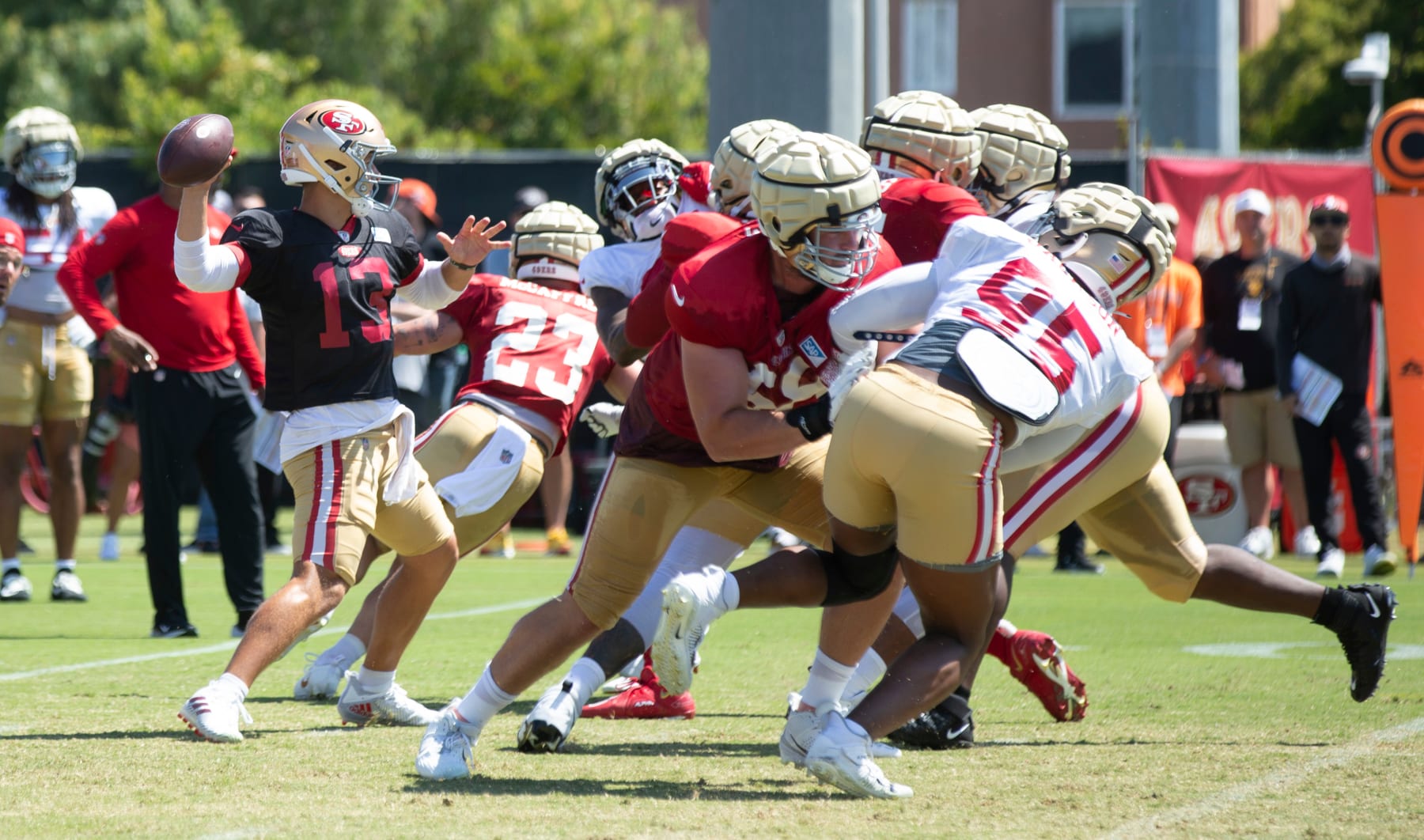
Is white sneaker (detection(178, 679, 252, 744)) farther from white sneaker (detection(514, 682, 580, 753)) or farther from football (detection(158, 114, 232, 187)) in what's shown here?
football (detection(158, 114, 232, 187))

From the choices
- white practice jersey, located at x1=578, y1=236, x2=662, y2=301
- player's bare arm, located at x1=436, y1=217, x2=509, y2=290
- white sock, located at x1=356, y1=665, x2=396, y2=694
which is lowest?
white sock, located at x1=356, y1=665, x2=396, y2=694

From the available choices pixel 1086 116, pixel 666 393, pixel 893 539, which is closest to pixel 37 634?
A: pixel 666 393

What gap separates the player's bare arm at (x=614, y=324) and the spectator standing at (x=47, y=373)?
3880 mm

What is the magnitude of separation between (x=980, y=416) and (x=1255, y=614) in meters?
4.72

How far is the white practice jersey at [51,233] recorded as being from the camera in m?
8.60

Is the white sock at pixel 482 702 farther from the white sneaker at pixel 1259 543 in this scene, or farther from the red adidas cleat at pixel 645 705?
the white sneaker at pixel 1259 543

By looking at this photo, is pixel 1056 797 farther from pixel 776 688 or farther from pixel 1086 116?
pixel 1086 116

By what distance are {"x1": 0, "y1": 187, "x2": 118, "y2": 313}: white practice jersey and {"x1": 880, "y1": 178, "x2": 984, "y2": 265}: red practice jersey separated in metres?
5.00

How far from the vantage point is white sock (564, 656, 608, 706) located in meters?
4.78

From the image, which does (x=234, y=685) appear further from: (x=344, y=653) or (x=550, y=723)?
(x=344, y=653)

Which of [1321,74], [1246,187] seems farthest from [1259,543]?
[1321,74]

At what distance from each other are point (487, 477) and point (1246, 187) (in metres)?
7.68

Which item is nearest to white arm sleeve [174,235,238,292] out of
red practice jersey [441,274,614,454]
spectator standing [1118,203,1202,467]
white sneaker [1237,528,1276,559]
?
red practice jersey [441,274,614,454]

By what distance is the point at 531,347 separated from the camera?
6336 mm
